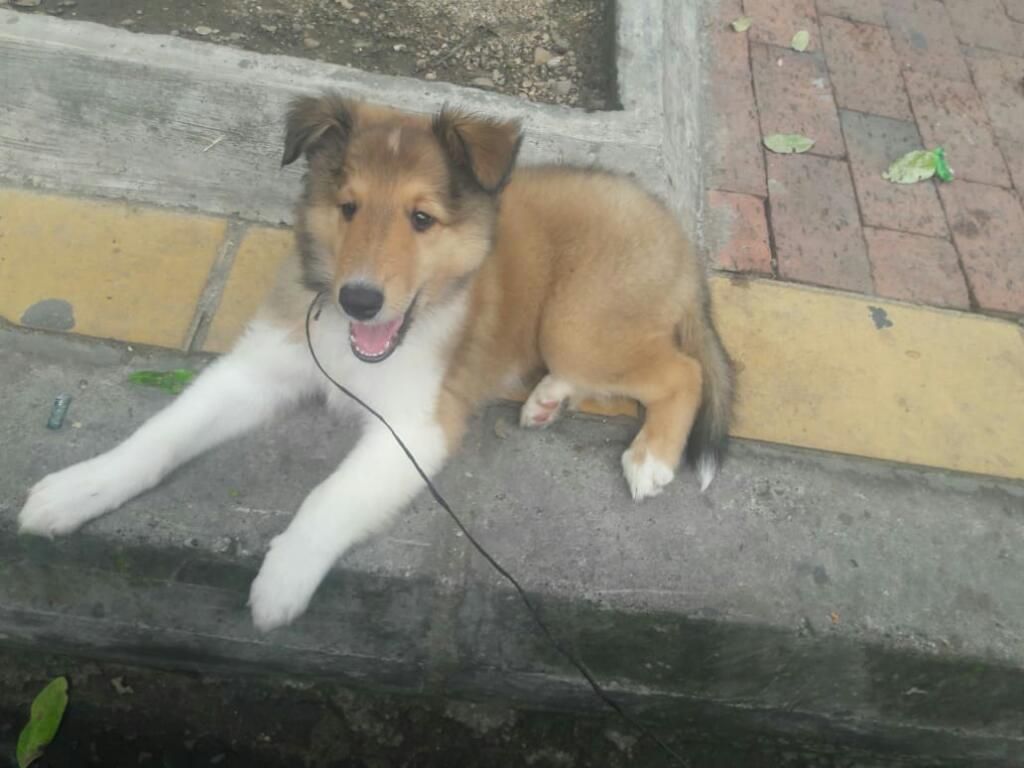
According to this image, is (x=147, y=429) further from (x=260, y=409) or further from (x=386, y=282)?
(x=386, y=282)

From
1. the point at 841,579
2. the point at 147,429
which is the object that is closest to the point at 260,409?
the point at 147,429

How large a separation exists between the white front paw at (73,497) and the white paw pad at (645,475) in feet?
4.73

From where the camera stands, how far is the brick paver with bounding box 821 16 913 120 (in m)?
4.23

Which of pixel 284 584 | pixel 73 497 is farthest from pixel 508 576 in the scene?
pixel 73 497

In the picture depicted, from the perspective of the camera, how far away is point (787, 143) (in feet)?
12.9

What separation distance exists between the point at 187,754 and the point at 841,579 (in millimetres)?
1999

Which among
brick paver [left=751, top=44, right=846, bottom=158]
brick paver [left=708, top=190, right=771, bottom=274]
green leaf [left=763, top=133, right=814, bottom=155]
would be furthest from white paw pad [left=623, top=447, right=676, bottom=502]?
brick paver [left=751, top=44, right=846, bottom=158]

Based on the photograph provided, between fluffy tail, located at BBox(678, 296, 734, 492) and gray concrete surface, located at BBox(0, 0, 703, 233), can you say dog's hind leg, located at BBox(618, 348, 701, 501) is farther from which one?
gray concrete surface, located at BBox(0, 0, 703, 233)

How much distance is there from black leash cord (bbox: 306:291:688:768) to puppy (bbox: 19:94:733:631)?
1.1 inches

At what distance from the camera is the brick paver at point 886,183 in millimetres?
3779

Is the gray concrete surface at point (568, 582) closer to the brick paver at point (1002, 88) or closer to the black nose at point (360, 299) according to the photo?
the black nose at point (360, 299)

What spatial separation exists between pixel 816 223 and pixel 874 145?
73 cm

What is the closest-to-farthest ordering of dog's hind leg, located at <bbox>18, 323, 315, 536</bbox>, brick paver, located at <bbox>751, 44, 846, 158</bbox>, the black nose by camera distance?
the black nose, dog's hind leg, located at <bbox>18, 323, 315, 536</bbox>, brick paver, located at <bbox>751, 44, 846, 158</bbox>

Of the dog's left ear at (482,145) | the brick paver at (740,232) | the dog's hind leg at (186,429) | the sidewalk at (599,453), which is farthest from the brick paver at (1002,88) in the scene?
the dog's hind leg at (186,429)
